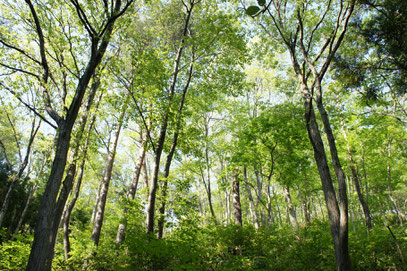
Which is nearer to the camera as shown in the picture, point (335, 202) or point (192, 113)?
point (335, 202)

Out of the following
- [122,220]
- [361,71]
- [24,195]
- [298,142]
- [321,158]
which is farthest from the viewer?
[24,195]

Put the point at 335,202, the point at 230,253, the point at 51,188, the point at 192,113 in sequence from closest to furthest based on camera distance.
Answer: the point at 51,188 → the point at 335,202 → the point at 230,253 → the point at 192,113

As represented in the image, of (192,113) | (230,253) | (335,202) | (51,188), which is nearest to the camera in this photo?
(51,188)

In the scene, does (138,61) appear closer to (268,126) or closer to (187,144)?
(187,144)

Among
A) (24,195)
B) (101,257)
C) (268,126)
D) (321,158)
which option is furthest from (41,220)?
(24,195)

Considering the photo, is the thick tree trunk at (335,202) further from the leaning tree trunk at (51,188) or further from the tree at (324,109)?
the leaning tree trunk at (51,188)

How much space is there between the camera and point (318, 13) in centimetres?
723

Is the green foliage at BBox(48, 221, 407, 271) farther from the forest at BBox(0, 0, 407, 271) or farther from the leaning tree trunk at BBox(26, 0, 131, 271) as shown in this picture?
the leaning tree trunk at BBox(26, 0, 131, 271)

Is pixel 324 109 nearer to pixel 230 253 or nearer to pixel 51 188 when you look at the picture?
pixel 230 253

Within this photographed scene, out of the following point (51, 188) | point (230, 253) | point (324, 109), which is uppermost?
point (324, 109)

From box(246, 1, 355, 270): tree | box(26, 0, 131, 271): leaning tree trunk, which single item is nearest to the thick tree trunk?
box(246, 1, 355, 270): tree

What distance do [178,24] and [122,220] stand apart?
7.74 m

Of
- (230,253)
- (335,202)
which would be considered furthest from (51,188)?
(335,202)

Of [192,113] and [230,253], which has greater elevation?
[192,113]
